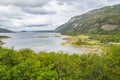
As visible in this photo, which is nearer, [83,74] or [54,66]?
[83,74]

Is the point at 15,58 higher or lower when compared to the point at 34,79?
higher

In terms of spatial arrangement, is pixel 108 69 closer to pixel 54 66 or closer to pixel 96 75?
pixel 96 75

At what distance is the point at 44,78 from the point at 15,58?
40.2ft

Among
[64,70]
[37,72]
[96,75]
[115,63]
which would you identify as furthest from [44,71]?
[115,63]

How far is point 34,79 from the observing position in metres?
55.7

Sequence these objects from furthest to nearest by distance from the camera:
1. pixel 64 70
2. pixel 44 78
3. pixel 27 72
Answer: pixel 64 70 → pixel 27 72 → pixel 44 78

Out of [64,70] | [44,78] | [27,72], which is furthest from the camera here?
[64,70]

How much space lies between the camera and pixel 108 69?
2296 inches

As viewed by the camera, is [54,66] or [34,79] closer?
[34,79]

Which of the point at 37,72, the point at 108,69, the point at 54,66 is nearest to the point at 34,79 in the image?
the point at 37,72

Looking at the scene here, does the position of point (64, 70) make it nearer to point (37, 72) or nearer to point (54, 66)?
point (54, 66)

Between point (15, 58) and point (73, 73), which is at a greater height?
point (15, 58)

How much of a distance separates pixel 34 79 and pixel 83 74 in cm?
1059

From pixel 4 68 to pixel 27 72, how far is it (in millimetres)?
5483
